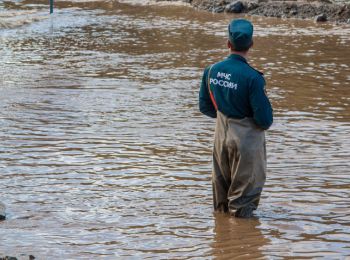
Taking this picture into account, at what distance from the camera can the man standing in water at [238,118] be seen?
609 centimetres

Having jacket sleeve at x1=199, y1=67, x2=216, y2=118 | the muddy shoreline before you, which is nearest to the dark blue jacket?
jacket sleeve at x1=199, y1=67, x2=216, y2=118

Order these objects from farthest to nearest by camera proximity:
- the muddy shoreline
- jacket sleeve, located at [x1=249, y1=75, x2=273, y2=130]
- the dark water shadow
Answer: the muddy shoreline → jacket sleeve, located at [x1=249, y1=75, x2=273, y2=130] → the dark water shadow

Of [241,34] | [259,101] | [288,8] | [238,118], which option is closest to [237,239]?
[238,118]

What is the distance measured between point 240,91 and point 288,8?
21817 mm

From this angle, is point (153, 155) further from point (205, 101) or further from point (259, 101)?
point (259, 101)

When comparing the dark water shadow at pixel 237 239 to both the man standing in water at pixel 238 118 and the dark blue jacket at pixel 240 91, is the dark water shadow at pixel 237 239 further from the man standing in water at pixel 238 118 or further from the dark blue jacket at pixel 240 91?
the dark blue jacket at pixel 240 91

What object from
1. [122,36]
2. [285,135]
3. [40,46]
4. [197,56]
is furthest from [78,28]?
[285,135]

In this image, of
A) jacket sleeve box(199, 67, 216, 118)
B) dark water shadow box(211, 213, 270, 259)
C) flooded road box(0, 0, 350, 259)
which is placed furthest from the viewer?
jacket sleeve box(199, 67, 216, 118)

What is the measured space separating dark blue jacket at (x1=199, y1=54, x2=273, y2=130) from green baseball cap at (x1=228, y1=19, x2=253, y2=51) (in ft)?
0.32

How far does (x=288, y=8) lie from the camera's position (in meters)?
27.3

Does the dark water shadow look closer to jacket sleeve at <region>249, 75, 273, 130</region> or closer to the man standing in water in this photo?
the man standing in water

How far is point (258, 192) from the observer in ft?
21.0

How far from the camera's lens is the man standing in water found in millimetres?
6090

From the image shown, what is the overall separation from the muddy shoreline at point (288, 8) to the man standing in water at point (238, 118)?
61.1ft
